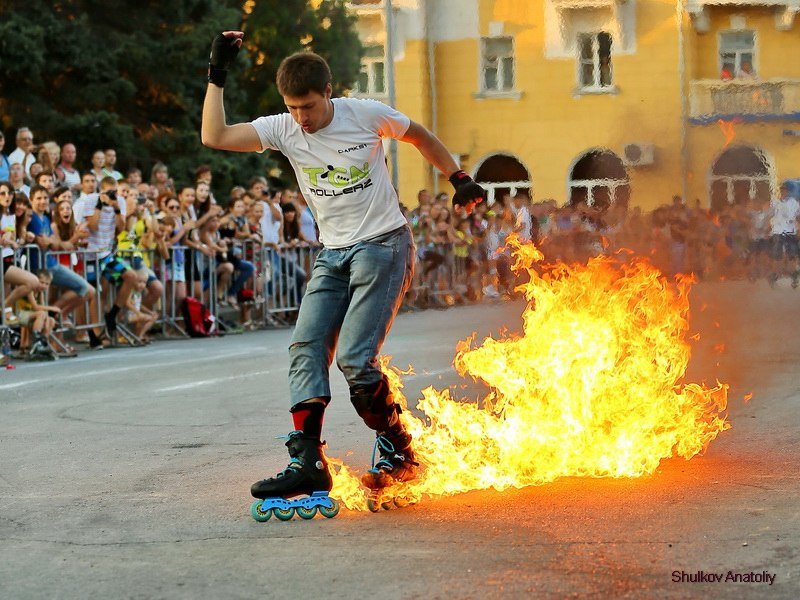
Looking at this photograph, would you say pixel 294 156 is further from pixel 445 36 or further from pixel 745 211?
pixel 445 36

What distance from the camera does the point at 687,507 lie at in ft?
20.5

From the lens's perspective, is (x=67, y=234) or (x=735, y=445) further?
(x=67, y=234)

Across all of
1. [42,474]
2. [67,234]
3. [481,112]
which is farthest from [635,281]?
[481,112]

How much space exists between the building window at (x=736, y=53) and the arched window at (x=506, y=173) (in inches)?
263

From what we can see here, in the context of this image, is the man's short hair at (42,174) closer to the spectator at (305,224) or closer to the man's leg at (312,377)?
the spectator at (305,224)

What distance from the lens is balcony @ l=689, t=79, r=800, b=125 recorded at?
10500 millimetres

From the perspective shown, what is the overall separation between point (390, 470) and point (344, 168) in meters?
1.27

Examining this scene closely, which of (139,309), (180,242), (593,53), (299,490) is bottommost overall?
(139,309)

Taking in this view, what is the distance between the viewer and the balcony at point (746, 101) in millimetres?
10500

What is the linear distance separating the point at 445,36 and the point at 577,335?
2262 cm

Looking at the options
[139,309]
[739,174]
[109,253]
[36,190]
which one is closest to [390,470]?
[739,174]

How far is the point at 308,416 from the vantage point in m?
6.38

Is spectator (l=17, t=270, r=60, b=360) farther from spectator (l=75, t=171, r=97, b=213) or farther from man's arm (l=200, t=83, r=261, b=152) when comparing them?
man's arm (l=200, t=83, r=261, b=152)

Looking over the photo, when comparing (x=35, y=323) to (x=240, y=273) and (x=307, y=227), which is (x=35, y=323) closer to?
(x=240, y=273)
